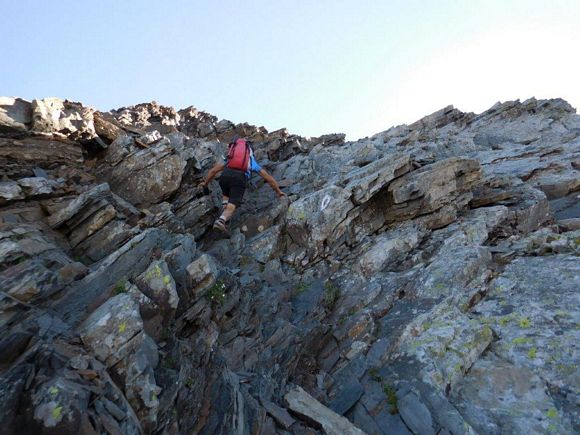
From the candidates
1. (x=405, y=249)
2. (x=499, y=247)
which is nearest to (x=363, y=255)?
(x=405, y=249)

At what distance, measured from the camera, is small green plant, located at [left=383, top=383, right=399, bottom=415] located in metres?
9.08

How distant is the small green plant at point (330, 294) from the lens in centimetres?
1330

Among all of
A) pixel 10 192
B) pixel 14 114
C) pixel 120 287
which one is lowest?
pixel 120 287

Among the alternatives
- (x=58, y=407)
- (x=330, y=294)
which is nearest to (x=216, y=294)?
(x=330, y=294)

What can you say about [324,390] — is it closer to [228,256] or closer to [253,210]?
[228,256]

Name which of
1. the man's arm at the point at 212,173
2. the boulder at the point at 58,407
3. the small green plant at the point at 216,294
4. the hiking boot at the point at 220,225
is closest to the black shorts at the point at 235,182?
the man's arm at the point at 212,173

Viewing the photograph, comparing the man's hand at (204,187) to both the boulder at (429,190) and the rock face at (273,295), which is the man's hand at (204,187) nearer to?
the rock face at (273,295)

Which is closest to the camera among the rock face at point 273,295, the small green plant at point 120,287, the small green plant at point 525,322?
the rock face at point 273,295

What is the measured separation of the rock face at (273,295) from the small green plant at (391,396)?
51mm

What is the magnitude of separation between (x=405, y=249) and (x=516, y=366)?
6.46 m

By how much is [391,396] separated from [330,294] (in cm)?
472

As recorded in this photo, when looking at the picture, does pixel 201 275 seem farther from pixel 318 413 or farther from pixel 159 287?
pixel 318 413

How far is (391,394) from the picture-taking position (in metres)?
9.41

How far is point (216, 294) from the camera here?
10.8 m
